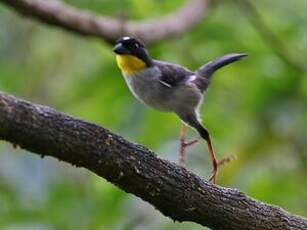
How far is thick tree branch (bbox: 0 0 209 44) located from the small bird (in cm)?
101

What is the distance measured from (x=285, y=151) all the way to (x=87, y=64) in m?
1.62

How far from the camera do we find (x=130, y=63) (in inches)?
139

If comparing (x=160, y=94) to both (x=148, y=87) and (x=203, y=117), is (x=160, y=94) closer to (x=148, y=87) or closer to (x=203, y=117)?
(x=148, y=87)

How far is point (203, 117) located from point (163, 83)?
1267mm

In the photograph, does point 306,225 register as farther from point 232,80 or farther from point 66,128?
point 232,80

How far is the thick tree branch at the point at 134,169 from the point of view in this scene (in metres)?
2.47

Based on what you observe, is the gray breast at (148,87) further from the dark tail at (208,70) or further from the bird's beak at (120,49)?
the dark tail at (208,70)

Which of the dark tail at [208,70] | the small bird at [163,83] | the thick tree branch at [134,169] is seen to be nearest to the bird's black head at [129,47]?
the small bird at [163,83]

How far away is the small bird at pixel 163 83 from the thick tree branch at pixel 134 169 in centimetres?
39

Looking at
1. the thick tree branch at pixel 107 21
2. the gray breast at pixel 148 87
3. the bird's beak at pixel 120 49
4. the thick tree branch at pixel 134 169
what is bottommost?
the thick tree branch at pixel 134 169

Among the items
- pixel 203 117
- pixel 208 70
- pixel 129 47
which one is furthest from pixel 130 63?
pixel 203 117

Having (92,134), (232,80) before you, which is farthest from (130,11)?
(92,134)

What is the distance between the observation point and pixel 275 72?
5.31 metres

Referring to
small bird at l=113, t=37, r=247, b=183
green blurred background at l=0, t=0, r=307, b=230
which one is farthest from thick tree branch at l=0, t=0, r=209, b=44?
small bird at l=113, t=37, r=247, b=183
